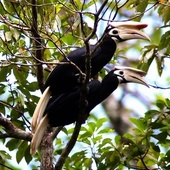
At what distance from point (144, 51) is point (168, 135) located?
0.55 meters

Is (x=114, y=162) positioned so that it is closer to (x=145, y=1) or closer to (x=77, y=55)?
(x=77, y=55)

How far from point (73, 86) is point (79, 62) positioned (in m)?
0.14

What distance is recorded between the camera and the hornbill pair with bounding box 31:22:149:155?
129 inches

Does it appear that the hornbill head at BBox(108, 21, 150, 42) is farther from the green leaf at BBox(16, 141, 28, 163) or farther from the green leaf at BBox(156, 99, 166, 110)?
the green leaf at BBox(16, 141, 28, 163)

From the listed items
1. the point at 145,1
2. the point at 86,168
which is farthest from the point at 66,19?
the point at 86,168

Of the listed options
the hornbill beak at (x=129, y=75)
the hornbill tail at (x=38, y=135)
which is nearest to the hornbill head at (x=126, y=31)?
the hornbill beak at (x=129, y=75)

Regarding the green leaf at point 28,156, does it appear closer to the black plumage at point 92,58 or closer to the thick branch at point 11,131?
the thick branch at point 11,131

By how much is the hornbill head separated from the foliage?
57mm

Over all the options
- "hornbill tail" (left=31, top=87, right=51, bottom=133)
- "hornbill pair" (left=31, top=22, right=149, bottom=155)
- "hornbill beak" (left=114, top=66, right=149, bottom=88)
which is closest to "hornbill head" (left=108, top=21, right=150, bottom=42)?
"hornbill pair" (left=31, top=22, right=149, bottom=155)

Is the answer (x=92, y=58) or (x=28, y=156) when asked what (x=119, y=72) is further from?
(x=28, y=156)

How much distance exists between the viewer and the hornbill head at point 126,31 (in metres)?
3.32

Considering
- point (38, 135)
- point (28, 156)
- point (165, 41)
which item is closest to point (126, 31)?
point (165, 41)

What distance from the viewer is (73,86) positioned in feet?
11.0

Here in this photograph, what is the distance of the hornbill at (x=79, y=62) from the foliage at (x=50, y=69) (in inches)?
2.8
